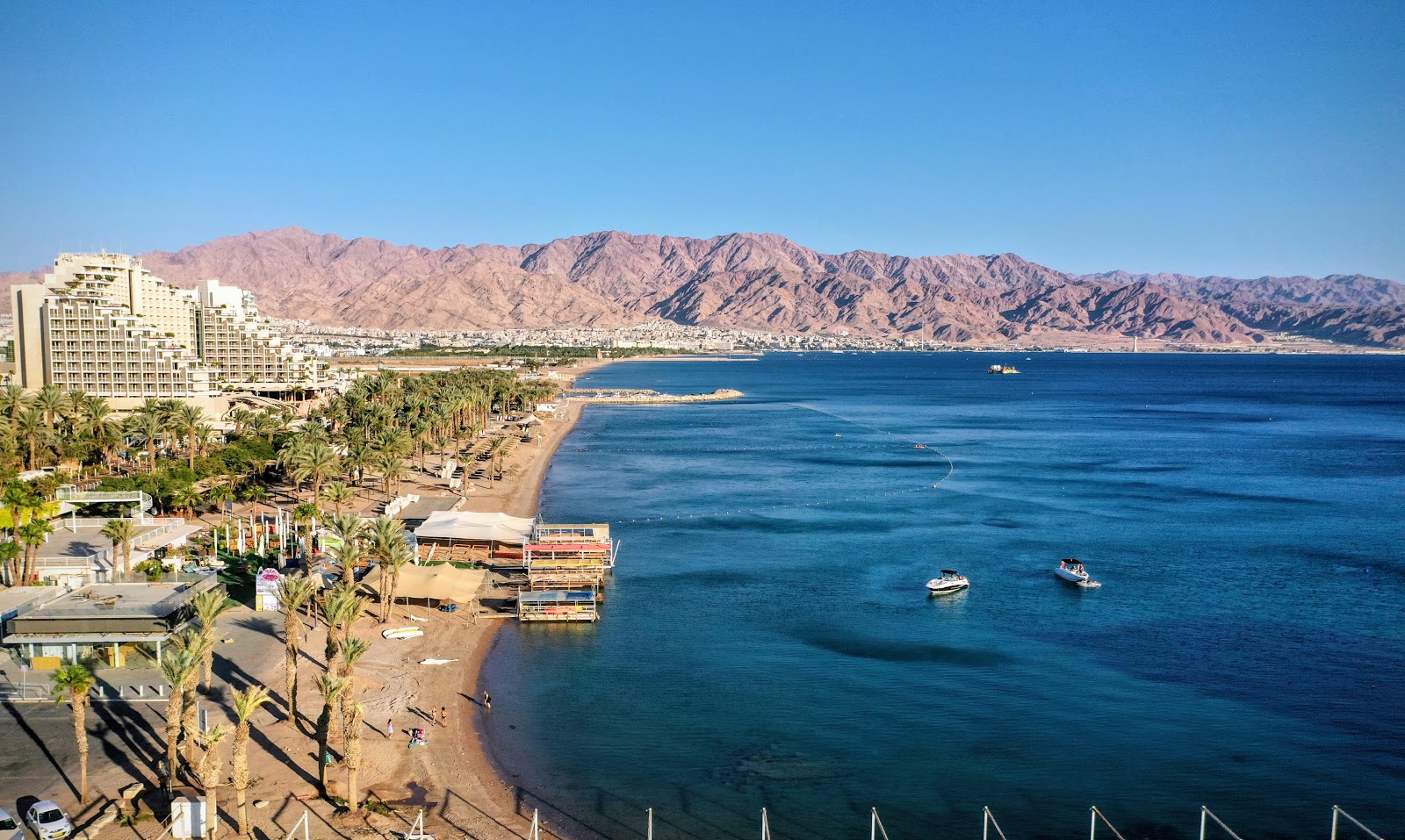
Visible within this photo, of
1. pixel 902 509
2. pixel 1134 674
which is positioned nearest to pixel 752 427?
pixel 902 509

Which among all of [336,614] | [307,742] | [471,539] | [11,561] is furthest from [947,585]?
[11,561]

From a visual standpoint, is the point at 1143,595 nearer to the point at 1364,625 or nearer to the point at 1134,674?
the point at 1364,625

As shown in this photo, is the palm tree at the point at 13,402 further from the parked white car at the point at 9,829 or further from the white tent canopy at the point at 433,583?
the parked white car at the point at 9,829

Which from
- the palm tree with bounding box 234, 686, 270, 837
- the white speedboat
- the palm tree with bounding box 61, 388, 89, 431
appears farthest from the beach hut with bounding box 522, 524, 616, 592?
the palm tree with bounding box 61, 388, 89, 431

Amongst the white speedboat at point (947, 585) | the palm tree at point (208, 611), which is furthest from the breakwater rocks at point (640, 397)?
the palm tree at point (208, 611)

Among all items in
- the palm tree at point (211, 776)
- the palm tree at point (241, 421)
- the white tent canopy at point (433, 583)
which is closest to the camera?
the palm tree at point (211, 776)

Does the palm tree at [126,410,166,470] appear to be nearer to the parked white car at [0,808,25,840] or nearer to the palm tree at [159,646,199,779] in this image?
the palm tree at [159,646,199,779]

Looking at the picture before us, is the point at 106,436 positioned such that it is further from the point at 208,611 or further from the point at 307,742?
the point at 307,742
